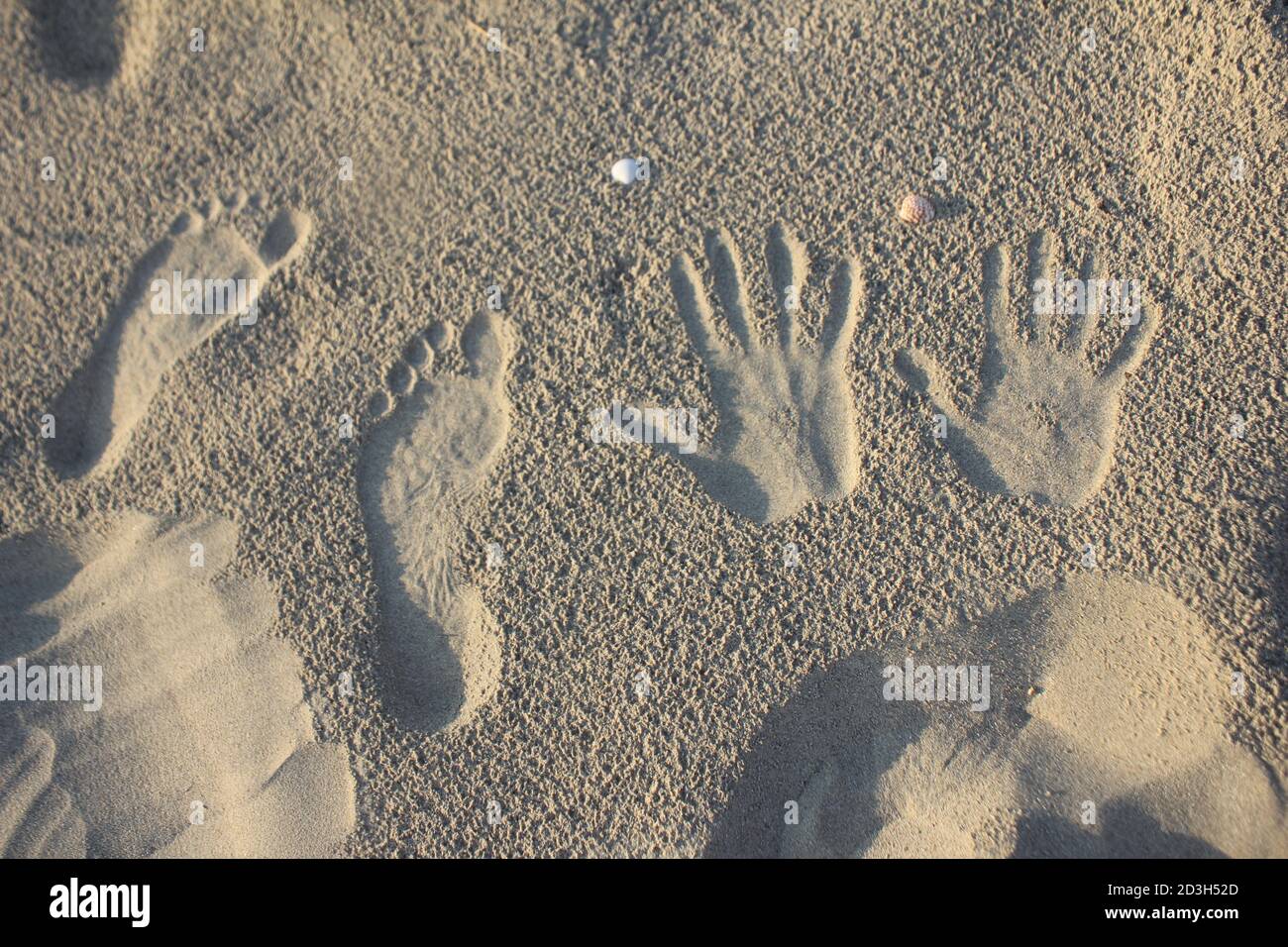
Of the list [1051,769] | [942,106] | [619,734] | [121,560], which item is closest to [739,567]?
[619,734]

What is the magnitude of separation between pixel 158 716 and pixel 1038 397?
2289 mm

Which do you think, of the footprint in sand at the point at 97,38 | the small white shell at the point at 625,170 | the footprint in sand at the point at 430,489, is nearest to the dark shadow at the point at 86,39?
the footprint in sand at the point at 97,38

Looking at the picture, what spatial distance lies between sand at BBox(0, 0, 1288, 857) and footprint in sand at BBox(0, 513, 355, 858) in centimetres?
1

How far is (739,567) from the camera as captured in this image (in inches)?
77.9

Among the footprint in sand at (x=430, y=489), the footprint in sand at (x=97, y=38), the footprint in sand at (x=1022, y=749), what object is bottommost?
the footprint in sand at (x=1022, y=749)

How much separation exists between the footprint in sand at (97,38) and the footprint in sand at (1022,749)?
2272mm

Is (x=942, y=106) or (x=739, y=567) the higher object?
(x=942, y=106)

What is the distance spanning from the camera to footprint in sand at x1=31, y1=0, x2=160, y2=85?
2.06 m

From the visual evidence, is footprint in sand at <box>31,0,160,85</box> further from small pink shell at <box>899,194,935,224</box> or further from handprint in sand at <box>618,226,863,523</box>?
small pink shell at <box>899,194,935,224</box>

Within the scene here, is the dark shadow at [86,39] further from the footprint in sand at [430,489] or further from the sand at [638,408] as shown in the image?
the footprint in sand at [430,489]

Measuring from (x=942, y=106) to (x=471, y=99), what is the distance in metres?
1.15

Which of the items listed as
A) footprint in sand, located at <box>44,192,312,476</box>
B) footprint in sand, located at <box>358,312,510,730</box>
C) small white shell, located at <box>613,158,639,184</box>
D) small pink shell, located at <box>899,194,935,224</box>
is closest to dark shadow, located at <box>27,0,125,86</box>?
footprint in sand, located at <box>44,192,312,476</box>

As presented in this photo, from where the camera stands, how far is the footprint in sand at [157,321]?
80.8 inches
